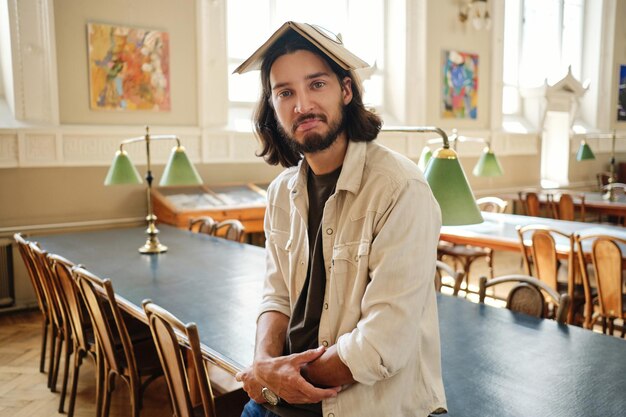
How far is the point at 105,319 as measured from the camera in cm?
272

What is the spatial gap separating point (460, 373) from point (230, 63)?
20.2ft

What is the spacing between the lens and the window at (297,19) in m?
7.36

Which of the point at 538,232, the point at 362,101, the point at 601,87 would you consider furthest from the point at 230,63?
the point at 601,87

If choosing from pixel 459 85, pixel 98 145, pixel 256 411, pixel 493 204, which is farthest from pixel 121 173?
pixel 459 85

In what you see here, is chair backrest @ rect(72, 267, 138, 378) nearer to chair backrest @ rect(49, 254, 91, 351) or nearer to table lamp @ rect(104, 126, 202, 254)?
chair backrest @ rect(49, 254, 91, 351)

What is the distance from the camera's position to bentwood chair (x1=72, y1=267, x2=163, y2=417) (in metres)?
2.62

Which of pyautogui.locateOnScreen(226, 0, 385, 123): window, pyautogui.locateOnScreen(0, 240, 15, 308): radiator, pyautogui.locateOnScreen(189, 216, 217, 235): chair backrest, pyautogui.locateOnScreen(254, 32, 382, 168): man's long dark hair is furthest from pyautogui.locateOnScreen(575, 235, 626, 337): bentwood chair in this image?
pyautogui.locateOnScreen(0, 240, 15, 308): radiator

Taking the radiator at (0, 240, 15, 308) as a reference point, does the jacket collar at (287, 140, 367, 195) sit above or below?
above

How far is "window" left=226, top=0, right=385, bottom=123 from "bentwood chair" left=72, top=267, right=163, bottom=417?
408 centimetres

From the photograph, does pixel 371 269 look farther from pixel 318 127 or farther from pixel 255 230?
pixel 255 230

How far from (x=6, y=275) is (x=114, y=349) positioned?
3.33 meters

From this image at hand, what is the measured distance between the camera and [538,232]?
12.8 ft

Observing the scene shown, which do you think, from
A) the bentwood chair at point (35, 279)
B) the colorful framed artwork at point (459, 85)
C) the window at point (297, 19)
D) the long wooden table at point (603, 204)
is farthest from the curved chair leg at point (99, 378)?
the colorful framed artwork at point (459, 85)

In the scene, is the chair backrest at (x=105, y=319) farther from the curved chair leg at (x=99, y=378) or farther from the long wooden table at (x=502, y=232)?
the long wooden table at (x=502, y=232)
